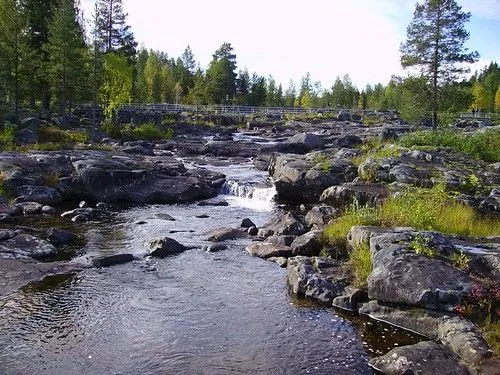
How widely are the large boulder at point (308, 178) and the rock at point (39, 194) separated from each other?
12.5 metres

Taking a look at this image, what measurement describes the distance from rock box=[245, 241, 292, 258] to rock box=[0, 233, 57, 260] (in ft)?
23.7

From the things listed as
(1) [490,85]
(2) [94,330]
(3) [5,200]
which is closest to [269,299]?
(2) [94,330]

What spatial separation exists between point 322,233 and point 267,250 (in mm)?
2122

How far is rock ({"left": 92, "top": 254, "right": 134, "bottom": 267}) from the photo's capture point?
15836 millimetres

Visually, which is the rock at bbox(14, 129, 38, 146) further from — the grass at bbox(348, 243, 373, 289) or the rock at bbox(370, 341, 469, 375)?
the rock at bbox(370, 341, 469, 375)

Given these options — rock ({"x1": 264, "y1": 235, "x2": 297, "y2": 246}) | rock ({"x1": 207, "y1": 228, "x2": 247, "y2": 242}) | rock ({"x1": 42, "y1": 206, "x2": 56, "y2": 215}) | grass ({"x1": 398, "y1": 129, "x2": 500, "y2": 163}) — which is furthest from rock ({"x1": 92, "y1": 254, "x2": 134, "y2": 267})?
grass ({"x1": 398, "y1": 129, "x2": 500, "y2": 163})

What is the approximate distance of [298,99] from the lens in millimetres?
142375

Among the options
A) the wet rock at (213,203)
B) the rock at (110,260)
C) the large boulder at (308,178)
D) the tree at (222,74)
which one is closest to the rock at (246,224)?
the wet rock at (213,203)

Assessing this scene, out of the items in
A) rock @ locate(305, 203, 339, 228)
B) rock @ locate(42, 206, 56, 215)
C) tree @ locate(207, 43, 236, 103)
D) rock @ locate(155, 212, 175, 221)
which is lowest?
rock @ locate(155, 212, 175, 221)

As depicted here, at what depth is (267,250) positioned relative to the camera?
57.1ft

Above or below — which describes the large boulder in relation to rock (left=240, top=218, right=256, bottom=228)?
above

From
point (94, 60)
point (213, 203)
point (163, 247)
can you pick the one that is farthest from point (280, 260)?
point (94, 60)

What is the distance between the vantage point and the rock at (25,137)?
37625 mm

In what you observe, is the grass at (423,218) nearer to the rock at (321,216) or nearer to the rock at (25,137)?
the rock at (321,216)
